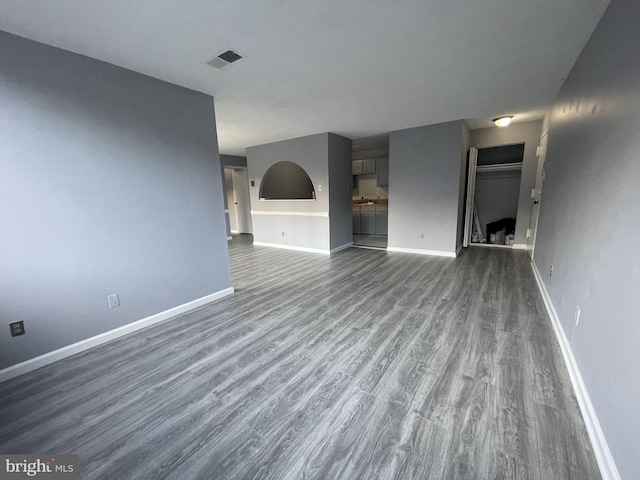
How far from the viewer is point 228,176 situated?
8562mm

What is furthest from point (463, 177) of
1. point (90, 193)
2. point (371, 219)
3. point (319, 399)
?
point (90, 193)

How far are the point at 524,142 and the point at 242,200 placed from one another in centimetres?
759

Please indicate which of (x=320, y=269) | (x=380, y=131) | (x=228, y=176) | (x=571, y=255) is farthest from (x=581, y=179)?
(x=228, y=176)

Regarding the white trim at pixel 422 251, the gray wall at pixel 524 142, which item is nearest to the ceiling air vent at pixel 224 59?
the white trim at pixel 422 251

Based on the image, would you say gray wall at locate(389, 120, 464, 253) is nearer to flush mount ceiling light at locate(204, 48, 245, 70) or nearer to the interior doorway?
→ flush mount ceiling light at locate(204, 48, 245, 70)

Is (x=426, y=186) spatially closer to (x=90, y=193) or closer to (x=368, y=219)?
(x=368, y=219)

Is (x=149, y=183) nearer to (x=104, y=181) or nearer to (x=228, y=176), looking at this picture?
(x=104, y=181)

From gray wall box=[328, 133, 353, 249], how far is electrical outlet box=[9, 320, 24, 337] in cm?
439

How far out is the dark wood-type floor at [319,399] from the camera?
1.21 meters

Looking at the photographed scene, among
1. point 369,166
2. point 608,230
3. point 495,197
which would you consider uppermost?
point 369,166

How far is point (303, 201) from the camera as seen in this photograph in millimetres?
5652

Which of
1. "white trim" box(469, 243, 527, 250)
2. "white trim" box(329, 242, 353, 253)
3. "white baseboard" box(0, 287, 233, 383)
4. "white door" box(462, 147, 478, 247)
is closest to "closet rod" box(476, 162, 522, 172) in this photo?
"white door" box(462, 147, 478, 247)

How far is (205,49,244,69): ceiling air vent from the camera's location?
209 cm

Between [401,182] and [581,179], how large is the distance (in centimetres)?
332
